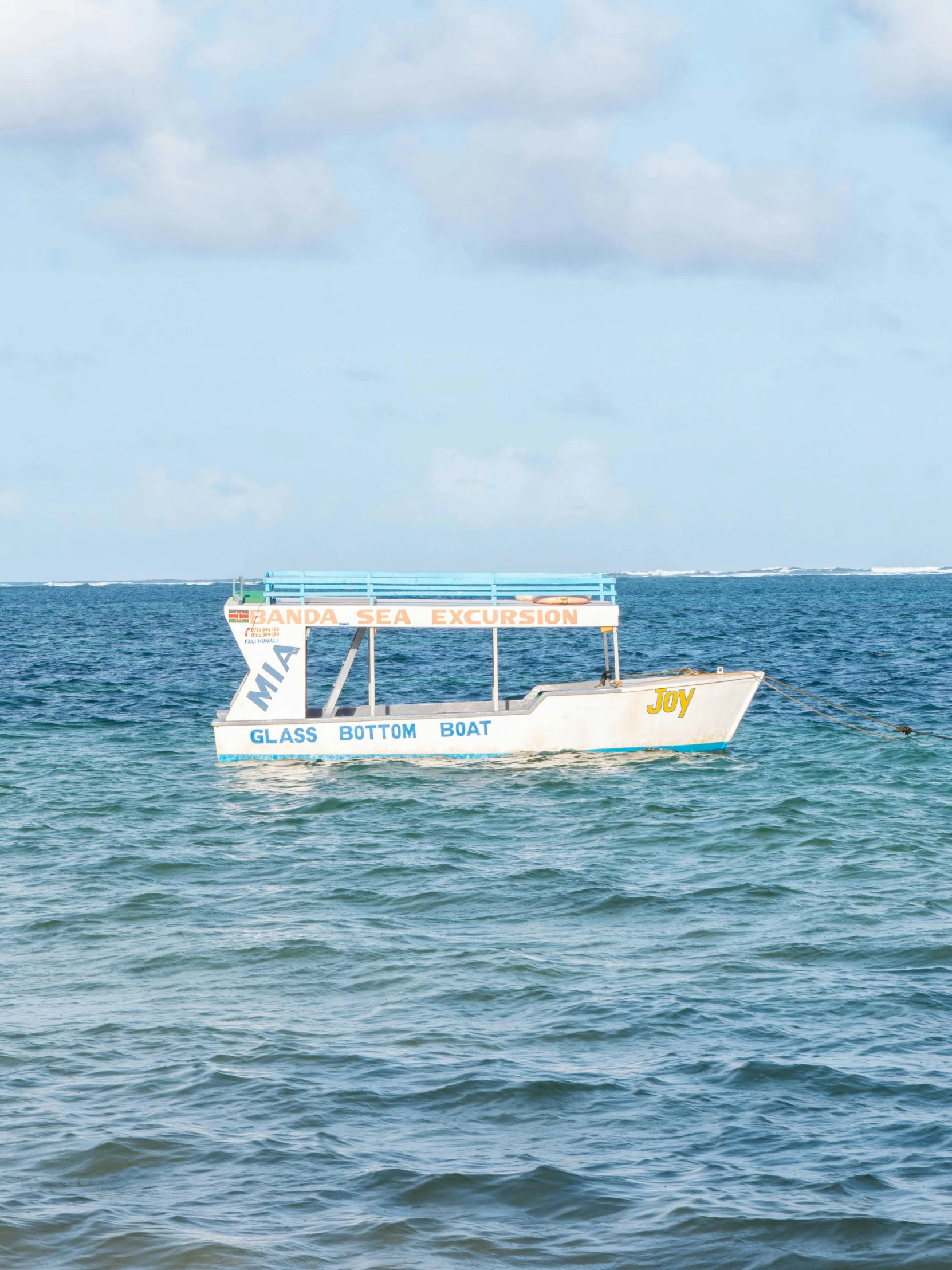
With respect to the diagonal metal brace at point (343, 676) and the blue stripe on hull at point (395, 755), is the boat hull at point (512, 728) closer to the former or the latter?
the blue stripe on hull at point (395, 755)

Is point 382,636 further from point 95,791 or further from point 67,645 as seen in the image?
point 95,791

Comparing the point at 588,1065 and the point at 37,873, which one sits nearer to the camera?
the point at 588,1065

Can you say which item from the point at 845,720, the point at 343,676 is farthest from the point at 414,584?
the point at 845,720

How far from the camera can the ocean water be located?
8328 millimetres

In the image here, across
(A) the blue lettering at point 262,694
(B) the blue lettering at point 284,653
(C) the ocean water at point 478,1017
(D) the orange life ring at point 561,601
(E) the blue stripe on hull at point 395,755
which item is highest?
(D) the orange life ring at point 561,601

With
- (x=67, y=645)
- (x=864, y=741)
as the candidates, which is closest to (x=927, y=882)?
(x=864, y=741)

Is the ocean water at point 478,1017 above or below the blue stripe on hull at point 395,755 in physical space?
below

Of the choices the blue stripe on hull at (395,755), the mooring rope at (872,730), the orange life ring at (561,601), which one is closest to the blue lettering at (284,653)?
the blue stripe on hull at (395,755)

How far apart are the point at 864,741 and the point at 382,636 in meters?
Answer: 48.4

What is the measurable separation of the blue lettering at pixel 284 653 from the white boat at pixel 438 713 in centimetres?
2

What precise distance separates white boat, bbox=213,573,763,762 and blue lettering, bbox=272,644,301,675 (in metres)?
0.02

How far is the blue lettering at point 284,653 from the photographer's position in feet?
81.3

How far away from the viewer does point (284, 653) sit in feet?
81.3

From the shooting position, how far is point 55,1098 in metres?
10.1
